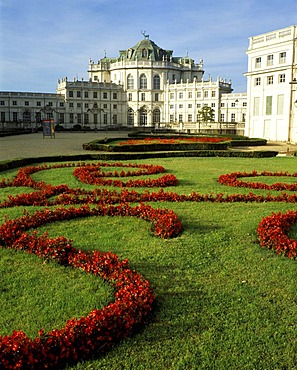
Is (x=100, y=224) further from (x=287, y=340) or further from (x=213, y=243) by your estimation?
(x=287, y=340)

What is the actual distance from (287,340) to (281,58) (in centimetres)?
3753

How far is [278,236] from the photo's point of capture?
5.84 metres

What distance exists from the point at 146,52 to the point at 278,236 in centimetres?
8678

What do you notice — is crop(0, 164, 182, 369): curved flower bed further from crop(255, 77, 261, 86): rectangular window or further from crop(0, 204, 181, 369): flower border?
crop(255, 77, 261, 86): rectangular window

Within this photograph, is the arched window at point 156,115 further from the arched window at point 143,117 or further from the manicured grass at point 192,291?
the manicured grass at point 192,291

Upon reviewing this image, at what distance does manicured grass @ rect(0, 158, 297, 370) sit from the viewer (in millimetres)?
3365

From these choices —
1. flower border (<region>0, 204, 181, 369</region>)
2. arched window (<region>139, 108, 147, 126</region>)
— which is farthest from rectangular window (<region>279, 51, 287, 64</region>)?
arched window (<region>139, 108, 147, 126</region>)

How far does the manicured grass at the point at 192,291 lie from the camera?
3365 mm

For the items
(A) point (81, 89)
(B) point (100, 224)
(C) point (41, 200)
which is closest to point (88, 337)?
(B) point (100, 224)

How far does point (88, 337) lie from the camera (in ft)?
10.8

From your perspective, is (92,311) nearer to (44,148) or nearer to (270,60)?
(44,148)

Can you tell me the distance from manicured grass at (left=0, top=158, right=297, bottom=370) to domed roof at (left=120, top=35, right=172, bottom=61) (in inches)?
3291

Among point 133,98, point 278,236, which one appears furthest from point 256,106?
point 133,98

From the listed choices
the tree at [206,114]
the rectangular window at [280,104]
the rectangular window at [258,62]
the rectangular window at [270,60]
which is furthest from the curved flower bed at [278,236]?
the tree at [206,114]
